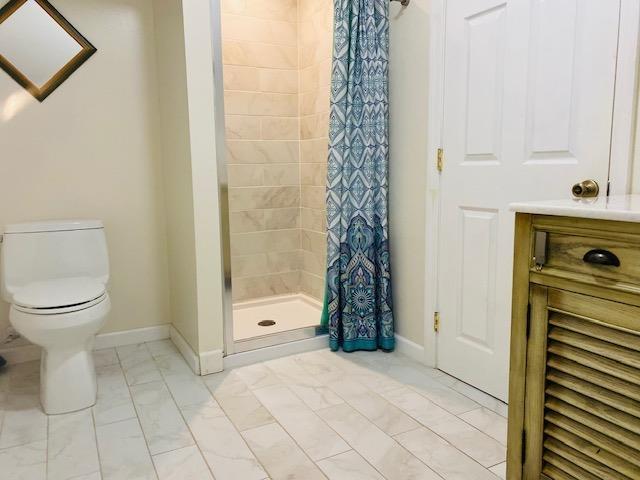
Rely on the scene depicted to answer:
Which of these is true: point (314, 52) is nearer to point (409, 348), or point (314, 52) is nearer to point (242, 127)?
point (242, 127)

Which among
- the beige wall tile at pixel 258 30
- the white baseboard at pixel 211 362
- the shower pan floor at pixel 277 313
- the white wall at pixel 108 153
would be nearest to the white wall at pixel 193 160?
the white baseboard at pixel 211 362

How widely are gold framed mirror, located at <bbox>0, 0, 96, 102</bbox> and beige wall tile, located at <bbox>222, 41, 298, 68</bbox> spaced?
91 centimetres

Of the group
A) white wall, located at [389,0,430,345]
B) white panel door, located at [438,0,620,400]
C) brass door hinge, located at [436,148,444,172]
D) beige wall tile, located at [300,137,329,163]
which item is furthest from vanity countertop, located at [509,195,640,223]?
beige wall tile, located at [300,137,329,163]

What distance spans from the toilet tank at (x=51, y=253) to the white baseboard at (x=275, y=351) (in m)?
0.73

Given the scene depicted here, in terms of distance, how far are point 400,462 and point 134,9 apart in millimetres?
2496

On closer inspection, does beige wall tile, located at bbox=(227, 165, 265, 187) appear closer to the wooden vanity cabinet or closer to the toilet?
the toilet

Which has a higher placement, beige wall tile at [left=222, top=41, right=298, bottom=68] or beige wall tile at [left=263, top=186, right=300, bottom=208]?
beige wall tile at [left=222, top=41, right=298, bottom=68]

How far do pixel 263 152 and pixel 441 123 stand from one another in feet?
4.88

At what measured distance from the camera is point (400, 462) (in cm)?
163

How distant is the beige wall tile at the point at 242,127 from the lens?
10.7 feet

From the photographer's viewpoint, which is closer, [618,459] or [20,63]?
[618,459]

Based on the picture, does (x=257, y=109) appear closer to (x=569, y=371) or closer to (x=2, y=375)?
(x=2, y=375)

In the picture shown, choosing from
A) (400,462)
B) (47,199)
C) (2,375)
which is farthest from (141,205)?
(400,462)

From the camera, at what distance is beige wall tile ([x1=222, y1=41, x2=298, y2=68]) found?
320 centimetres
